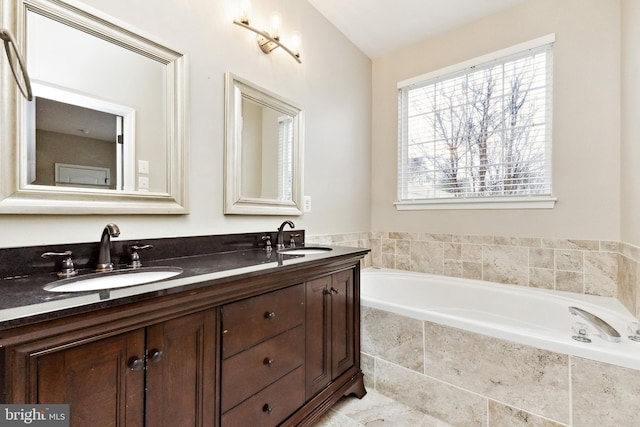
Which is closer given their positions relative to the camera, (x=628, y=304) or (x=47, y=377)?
(x=47, y=377)

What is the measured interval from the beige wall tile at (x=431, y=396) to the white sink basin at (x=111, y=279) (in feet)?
4.63

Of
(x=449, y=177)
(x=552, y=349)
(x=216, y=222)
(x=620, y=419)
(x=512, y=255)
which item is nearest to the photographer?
(x=620, y=419)

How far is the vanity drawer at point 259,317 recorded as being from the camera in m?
1.06

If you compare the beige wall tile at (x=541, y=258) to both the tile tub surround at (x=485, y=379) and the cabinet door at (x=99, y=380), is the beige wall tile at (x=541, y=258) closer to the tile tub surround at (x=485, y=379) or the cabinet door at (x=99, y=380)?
the tile tub surround at (x=485, y=379)

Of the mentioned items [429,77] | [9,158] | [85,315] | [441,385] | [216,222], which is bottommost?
[441,385]

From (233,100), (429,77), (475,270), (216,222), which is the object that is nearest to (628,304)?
(475,270)

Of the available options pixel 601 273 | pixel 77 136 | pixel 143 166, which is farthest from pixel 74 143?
pixel 601 273

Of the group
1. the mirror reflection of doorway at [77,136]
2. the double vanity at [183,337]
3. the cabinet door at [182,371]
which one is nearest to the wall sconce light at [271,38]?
the mirror reflection of doorway at [77,136]

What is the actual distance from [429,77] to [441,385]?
2459mm

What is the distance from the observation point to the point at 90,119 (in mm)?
1158

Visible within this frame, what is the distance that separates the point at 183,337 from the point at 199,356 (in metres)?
0.10

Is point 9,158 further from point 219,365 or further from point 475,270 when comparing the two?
point 475,270

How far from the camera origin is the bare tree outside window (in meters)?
2.24

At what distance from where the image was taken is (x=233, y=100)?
1.68m
